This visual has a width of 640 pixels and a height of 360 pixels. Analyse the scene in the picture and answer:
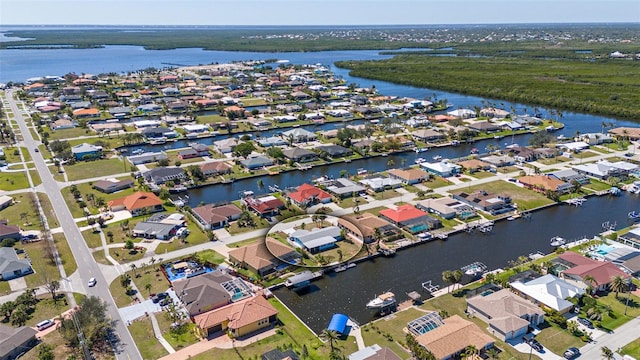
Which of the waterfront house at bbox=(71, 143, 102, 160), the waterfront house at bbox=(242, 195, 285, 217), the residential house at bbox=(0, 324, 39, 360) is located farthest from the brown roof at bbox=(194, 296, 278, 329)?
the waterfront house at bbox=(71, 143, 102, 160)

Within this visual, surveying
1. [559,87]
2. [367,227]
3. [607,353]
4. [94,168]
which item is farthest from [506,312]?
[559,87]

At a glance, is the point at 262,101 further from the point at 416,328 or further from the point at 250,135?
the point at 416,328

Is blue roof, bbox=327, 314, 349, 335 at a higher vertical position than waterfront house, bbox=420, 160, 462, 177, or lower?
lower

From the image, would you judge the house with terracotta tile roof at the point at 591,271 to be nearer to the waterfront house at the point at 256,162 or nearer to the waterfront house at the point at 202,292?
the waterfront house at the point at 202,292

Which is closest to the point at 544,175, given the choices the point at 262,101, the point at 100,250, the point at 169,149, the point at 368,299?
the point at 368,299

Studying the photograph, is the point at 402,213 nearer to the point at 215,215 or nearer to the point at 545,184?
the point at 215,215

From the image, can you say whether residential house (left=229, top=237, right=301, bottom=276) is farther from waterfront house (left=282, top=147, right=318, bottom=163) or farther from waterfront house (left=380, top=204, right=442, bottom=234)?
waterfront house (left=282, top=147, right=318, bottom=163)

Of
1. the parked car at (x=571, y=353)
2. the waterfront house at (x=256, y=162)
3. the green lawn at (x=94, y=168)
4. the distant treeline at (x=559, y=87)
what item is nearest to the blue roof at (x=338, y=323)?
the parked car at (x=571, y=353)
